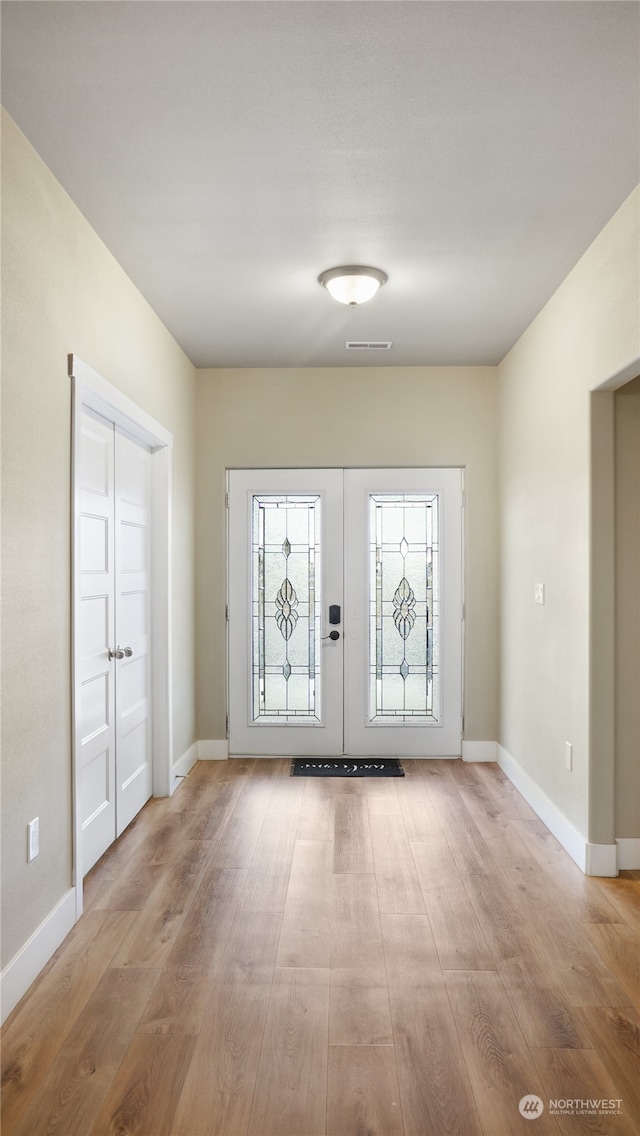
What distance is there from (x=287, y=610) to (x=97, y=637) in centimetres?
195

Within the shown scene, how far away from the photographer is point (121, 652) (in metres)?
3.58

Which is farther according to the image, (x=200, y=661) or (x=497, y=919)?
(x=200, y=661)

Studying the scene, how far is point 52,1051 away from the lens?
202 cm

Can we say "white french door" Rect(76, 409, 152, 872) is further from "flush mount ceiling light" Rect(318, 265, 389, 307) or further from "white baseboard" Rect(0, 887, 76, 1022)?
"flush mount ceiling light" Rect(318, 265, 389, 307)

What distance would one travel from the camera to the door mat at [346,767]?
4.73m

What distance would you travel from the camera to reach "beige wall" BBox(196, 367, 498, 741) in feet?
16.6

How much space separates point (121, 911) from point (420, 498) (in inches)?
130

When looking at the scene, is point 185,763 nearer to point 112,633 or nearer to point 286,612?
point 286,612

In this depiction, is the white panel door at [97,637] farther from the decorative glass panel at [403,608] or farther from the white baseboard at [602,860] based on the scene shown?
the white baseboard at [602,860]

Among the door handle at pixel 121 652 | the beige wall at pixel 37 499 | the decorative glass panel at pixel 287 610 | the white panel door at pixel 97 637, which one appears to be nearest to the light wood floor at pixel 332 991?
the white panel door at pixel 97 637

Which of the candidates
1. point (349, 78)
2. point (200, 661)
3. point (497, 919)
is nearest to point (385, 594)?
point (200, 661)

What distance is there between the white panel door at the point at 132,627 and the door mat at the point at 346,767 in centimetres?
110

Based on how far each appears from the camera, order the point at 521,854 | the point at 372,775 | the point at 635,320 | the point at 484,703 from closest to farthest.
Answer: the point at 635,320
the point at 521,854
the point at 372,775
the point at 484,703

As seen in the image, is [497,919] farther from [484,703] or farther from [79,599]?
[484,703]
